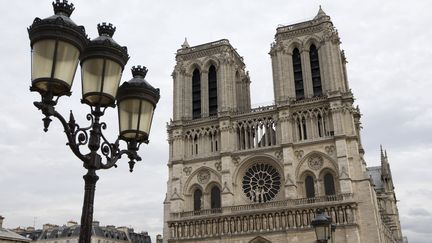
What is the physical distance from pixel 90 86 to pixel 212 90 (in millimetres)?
41971

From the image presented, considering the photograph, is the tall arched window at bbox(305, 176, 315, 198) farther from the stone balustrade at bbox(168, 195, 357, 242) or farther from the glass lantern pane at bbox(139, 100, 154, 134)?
the glass lantern pane at bbox(139, 100, 154, 134)

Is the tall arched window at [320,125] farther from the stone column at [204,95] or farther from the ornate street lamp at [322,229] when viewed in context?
the ornate street lamp at [322,229]

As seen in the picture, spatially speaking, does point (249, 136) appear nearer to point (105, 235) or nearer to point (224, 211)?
point (224, 211)

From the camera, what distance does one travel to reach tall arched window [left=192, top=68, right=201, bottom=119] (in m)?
47.0

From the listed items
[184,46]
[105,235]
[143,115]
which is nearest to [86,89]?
[143,115]

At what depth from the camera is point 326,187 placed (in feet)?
131

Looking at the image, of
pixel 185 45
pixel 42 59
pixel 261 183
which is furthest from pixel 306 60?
pixel 42 59

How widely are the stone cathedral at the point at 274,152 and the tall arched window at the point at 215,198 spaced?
9 centimetres

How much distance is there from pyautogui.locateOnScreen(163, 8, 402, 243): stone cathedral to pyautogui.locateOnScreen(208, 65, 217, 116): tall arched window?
105 millimetres

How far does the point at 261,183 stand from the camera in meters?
42.3

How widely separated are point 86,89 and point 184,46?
151 feet

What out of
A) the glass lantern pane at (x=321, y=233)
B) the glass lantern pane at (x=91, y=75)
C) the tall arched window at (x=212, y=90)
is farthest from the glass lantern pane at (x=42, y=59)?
the tall arched window at (x=212, y=90)

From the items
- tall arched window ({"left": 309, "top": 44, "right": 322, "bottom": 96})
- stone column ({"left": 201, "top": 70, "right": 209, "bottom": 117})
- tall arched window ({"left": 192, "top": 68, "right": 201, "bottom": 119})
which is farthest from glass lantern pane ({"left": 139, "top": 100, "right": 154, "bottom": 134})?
tall arched window ({"left": 192, "top": 68, "right": 201, "bottom": 119})

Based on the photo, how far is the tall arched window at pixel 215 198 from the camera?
43.2m
